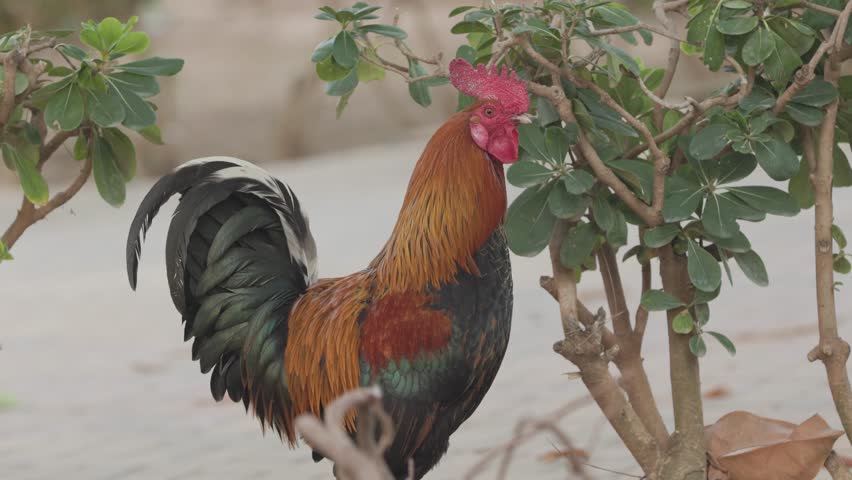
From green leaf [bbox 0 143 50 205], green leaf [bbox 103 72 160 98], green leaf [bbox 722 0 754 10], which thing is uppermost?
green leaf [bbox 722 0 754 10]

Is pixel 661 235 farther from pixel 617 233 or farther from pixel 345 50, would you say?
pixel 345 50

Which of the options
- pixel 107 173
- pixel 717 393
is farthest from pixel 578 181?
pixel 717 393

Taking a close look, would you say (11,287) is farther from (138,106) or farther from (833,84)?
(833,84)

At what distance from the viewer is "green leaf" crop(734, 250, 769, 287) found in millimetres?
2939

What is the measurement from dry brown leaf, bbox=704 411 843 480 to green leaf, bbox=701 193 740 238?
2.12 feet

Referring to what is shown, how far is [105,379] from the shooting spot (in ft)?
21.8

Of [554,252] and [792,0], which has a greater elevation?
[792,0]

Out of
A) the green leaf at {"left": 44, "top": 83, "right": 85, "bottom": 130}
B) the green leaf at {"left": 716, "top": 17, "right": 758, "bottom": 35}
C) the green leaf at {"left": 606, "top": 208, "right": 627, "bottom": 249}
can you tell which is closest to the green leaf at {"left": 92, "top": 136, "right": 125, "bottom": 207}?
the green leaf at {"left": 44, "top": 83, "right": 85, "bottom": 130}

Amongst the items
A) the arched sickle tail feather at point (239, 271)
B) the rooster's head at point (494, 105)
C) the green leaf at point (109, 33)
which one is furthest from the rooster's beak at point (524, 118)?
the green leaf at point (109, 33)

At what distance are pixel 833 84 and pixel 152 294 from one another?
6794 millimetres

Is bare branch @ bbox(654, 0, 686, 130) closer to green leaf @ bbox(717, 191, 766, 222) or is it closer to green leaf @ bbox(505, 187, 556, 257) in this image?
green leaf @ bbox(717, 191, 766, 222)

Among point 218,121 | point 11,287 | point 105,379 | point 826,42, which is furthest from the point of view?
point 218,121

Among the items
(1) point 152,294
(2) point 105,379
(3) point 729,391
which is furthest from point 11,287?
(3) point 729,391

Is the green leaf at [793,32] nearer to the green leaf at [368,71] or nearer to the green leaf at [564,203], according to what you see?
the green leaf at [564,203]
